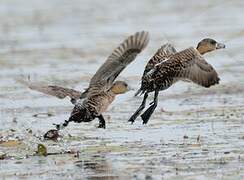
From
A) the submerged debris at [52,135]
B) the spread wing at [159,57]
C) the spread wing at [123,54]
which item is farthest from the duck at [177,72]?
the submerged debris at [52,135]

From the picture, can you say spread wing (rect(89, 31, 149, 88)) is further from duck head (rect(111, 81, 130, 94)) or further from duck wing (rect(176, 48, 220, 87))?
duck wing (rect(176, 48, 220, 87))

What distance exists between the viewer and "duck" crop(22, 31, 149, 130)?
11.3 metres

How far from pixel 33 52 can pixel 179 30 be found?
3.78 m

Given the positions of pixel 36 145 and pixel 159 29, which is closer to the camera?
pixel 36 145

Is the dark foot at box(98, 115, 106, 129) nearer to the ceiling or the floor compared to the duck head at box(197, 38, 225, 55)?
nearer to the floor

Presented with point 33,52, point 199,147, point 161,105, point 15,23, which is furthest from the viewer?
point 15,23

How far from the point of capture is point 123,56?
444 inches

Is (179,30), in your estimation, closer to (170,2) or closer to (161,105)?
(170,2)

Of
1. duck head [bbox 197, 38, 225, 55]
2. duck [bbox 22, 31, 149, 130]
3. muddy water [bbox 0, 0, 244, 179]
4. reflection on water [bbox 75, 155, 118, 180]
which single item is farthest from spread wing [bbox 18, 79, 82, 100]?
duck head [bbox 197, 38, 225, 55]

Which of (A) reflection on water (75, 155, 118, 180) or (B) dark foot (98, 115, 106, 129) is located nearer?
(A) reflection on water (75, 155, 118, 180)

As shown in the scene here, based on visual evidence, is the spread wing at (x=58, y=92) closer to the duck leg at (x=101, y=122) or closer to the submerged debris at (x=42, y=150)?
the duck leg at (x=101, y=122)

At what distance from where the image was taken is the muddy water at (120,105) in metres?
10.1

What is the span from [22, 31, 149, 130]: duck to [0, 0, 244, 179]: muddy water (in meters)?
0.32

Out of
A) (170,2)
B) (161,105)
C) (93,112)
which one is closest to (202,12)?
(170,2)
